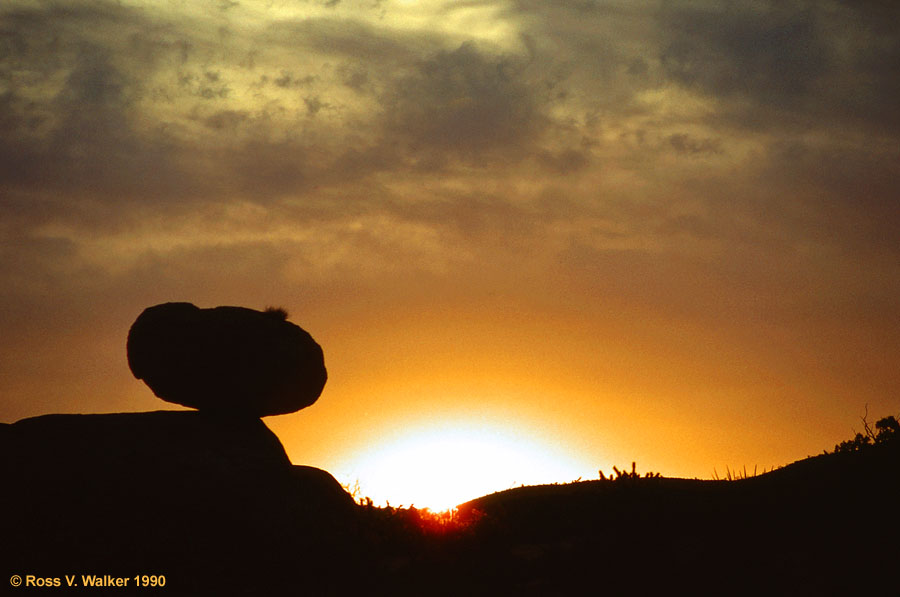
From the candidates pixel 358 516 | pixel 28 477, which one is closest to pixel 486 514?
pixel 358 516

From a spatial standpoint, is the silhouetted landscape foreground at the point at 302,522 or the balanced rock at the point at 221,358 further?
the balanced rock at the point at 221,358

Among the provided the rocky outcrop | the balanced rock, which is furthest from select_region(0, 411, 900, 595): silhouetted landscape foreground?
the balanced rock

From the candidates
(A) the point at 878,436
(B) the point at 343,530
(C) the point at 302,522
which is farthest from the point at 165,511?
(A) the point at 878,436

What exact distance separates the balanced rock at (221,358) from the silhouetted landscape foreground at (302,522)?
5cm

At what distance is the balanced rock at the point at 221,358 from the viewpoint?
24.1 metres

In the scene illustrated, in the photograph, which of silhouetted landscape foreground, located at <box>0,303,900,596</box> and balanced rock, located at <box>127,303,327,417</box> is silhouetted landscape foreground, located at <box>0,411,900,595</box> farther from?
balanced rock, located at <box>127,303,327,417</box>

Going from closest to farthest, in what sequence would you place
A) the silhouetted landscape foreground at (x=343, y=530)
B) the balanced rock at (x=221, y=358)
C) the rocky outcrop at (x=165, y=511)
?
the silhouetted landscape foreground at (x=343, y=530) → the rocky outcrop at (x=165, y=511) → the balanced rock at (x=221, y=358)

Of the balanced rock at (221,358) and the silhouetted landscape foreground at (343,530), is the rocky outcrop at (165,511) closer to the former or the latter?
the silhouetted landscape foreground at (343,530)

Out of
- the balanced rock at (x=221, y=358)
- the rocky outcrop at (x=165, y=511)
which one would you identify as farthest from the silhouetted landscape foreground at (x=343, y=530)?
the balanced rock at (x=221, y=358)

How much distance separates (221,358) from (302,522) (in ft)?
15.4

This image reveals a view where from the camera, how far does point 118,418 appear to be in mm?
24656

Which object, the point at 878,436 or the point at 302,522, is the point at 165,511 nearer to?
the point at 302,522

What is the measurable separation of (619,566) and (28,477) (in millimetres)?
14680

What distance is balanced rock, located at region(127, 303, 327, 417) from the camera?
24062mm
